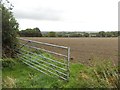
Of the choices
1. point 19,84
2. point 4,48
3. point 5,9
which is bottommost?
point 19,84

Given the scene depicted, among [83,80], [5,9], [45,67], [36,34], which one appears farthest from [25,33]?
[83,80]

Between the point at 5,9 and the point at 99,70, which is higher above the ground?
the point at 5,9

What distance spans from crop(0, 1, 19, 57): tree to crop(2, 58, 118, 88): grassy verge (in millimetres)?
1647

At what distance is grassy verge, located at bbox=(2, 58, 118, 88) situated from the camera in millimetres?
8781

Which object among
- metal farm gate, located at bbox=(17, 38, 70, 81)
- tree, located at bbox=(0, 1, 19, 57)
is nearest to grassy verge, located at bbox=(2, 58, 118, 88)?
metal farm gate, located at bbox=(17, 38, 70, 81)

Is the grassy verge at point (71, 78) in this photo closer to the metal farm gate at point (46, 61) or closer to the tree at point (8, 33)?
the metal farm gate at point (46, 61)

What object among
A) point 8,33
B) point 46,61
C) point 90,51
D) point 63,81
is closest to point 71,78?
A: point 63,81

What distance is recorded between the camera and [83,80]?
930cm

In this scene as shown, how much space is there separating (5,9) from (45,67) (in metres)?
4.24

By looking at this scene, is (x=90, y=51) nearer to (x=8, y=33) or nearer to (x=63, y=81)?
(x=8, y=33)

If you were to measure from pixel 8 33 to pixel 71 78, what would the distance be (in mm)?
4560

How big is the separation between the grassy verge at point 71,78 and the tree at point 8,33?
Result: 165 centimetres

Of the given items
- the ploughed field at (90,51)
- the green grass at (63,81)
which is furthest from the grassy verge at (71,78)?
the ploughed field at (90,51)

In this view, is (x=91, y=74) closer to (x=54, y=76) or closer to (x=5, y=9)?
(x=54, y=76)
